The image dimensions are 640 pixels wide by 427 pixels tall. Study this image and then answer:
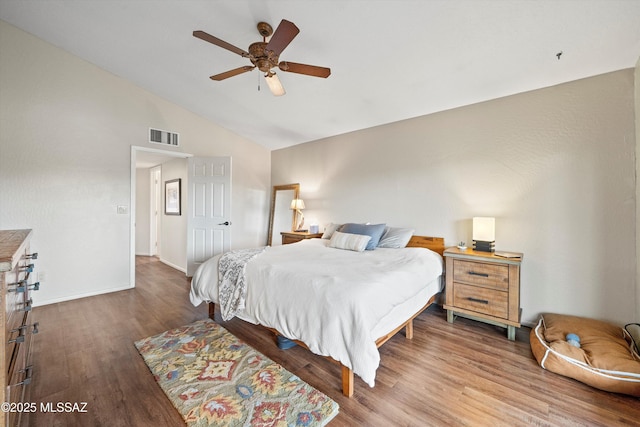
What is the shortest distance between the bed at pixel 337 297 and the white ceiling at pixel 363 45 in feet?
6.38

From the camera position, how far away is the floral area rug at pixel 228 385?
1.48 metres

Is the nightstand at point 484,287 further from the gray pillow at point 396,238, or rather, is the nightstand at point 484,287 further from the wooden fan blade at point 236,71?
the wooden fan blade at point 236,71

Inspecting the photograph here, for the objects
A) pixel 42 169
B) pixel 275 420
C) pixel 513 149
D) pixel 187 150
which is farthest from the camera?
pixel 187 150

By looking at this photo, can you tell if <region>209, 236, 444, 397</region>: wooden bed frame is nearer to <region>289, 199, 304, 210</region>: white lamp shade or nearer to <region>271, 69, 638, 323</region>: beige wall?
<region>271, 69, 638, 323</region>: beige wall

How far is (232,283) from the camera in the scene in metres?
2.28

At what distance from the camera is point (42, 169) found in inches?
125

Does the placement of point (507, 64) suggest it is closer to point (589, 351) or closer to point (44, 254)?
point (589, 351)

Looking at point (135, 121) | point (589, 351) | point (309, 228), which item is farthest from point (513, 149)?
point (135, 121)

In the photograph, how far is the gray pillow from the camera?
3.22 meters

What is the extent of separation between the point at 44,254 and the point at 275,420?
375cm

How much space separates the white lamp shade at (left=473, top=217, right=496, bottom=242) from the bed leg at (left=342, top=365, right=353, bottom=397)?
203 cm

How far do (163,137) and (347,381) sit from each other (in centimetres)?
436

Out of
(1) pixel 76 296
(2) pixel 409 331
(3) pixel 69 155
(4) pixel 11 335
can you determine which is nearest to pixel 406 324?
(2) pixel 409 331

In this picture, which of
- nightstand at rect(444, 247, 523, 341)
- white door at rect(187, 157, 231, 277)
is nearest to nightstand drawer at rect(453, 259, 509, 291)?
nightstand at rect(444, 247, 523, 341)
